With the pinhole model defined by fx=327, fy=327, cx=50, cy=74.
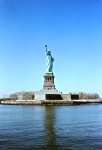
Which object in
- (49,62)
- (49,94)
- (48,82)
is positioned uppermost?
(49,62)

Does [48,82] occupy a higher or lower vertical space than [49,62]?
lower

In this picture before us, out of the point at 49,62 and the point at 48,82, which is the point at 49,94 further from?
the point at 49,62

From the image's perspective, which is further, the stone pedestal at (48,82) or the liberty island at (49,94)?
the stone pedestal at (48,82)

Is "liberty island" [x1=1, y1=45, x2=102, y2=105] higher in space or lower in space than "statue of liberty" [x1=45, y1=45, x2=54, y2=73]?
lower

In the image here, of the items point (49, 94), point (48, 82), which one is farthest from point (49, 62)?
point (49, 94)

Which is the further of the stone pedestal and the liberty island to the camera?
the stone pedestal

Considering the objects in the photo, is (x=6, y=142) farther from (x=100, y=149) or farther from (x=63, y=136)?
(x=100, y=149)

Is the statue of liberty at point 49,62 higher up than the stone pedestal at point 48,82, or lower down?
higher up

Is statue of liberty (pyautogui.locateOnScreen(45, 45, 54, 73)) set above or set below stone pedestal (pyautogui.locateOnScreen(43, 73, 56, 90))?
above

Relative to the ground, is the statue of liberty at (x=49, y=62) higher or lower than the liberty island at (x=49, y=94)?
higher

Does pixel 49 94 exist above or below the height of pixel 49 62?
below

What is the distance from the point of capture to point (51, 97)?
88125 millimetres

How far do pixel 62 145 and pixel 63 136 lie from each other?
11.2 feet

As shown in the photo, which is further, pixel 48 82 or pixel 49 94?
pixel 48 82
